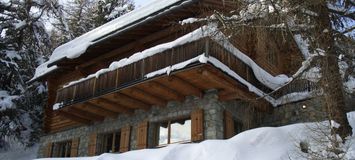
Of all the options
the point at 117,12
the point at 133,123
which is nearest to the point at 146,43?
the point at 133,123

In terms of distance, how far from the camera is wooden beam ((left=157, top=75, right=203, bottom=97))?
11707 mm

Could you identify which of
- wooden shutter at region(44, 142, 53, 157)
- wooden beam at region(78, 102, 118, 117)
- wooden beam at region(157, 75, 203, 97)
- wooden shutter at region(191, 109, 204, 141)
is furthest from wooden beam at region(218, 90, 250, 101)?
Answer: wooden shutter at region(44, 142, 53, 157)

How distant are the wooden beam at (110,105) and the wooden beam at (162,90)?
2.04m

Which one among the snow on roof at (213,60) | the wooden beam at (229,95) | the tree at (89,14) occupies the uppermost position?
the tree at (89,14)

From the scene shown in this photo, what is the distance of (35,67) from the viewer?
2330cm

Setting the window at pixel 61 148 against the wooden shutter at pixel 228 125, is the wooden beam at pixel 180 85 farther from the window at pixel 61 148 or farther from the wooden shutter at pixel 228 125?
the window at pixel 61 148

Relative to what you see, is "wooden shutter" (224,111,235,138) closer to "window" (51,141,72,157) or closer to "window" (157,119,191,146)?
"window" (157,119,191,146)

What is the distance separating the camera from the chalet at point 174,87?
1140 cm

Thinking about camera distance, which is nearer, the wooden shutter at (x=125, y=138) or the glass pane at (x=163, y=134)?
the glass pane at (x=163, y=134)

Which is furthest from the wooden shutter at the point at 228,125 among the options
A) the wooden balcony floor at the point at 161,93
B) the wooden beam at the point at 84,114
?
the wooden beam at the point at 84,114

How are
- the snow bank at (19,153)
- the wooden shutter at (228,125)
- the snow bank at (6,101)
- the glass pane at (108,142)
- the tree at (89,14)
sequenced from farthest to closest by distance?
the tree at (89,14) < the snow bank at (19,153) < the snow bank at (6,101) < the glass pane at (108,142) < the wooden shutter at (228,125)

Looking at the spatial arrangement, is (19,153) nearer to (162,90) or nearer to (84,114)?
(84,114)

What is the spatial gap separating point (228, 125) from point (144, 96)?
114 inches

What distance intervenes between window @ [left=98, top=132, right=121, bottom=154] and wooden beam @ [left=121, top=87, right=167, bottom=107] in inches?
100
